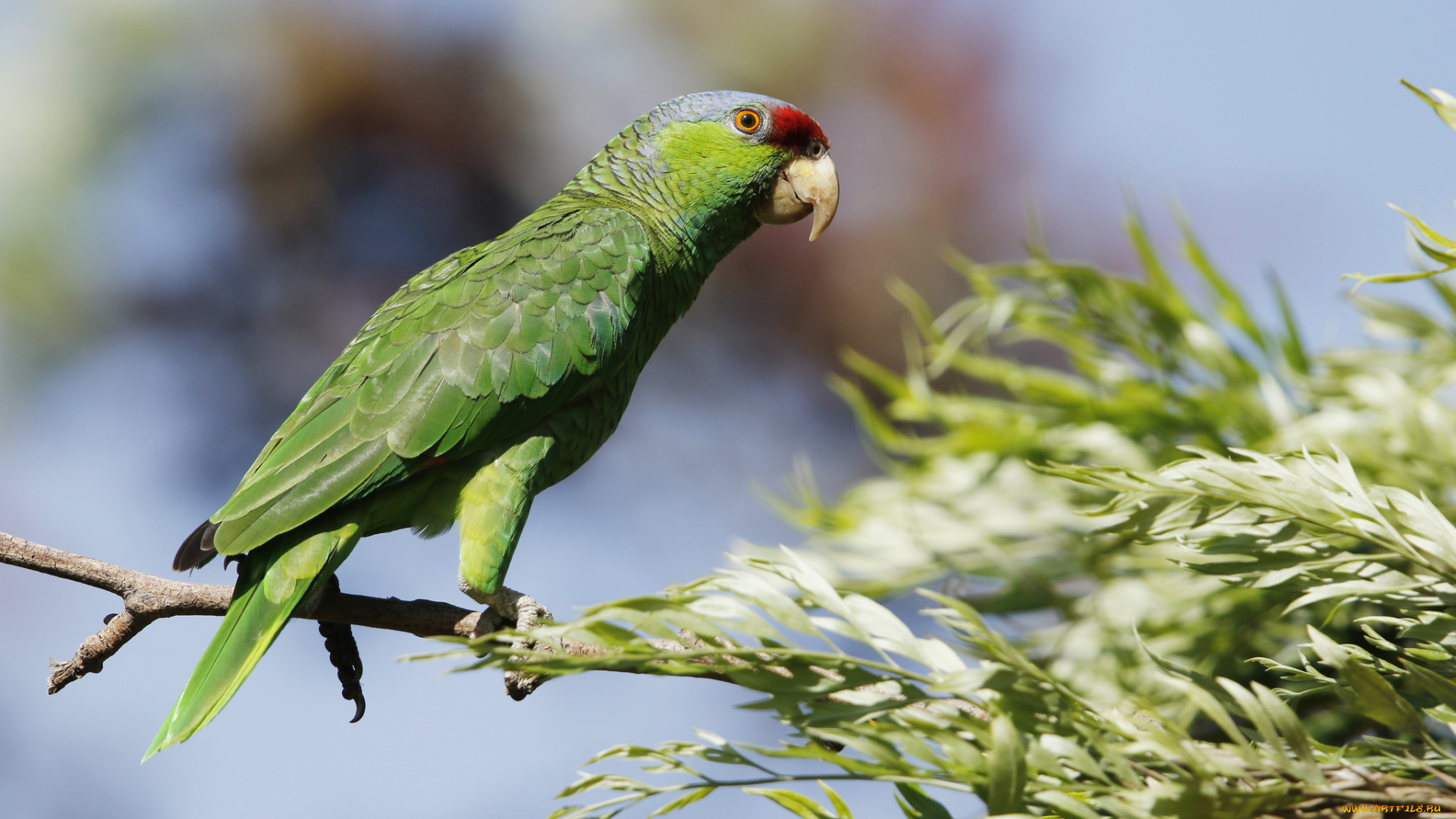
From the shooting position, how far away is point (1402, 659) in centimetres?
96

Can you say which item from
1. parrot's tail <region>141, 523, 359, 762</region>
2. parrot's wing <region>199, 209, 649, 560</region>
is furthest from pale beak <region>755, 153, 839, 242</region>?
parrot's tail <region>141, 523, 359, 762</region>

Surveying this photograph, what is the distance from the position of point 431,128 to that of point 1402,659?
12.4ft

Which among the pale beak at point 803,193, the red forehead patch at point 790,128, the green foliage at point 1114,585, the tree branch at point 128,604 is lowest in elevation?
the green foliage at point 1114,585

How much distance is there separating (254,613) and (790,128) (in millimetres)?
1495

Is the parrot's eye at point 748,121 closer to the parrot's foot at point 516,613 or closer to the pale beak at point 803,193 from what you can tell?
the pale beak at point 803,193

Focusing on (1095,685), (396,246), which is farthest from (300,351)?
(1095,685)

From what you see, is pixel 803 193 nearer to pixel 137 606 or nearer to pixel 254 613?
pixel 254 613

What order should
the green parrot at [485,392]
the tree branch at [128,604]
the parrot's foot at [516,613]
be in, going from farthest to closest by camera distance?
1. the parrot's foot at [516,613]
2. the green parrot at [485,392]
3. the tree branch at [128,604]

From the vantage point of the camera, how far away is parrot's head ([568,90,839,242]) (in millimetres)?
2131

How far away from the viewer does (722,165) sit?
2133 mm

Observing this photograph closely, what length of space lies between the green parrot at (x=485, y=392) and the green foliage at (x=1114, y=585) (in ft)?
1.01

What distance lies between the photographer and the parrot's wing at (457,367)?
1.58 metres

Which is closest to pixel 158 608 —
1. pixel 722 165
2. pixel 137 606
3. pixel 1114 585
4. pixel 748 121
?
pixel 137 606

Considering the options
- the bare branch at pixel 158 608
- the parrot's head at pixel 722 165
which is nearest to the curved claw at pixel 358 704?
the bare branch at pixel 158 608
